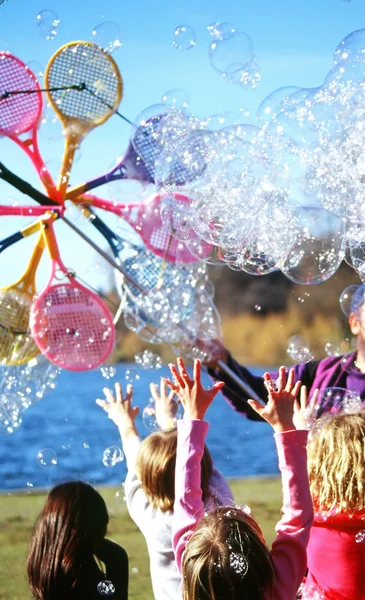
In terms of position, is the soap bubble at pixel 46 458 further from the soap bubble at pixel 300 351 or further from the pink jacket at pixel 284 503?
the pink jacket at pixel 284 503

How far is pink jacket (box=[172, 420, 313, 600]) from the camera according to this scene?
167 cm

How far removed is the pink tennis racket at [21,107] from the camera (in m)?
2.86

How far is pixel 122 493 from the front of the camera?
3.16m

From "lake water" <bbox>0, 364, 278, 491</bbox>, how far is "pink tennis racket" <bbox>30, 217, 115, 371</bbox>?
7347mm

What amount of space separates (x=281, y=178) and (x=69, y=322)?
88 cm

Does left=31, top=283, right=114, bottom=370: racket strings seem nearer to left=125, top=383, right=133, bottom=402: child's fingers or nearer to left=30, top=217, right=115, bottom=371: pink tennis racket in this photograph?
left=30, top=217, right=115, bottom=371: pink tennis racket

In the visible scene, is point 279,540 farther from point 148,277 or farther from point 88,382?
point 88,382

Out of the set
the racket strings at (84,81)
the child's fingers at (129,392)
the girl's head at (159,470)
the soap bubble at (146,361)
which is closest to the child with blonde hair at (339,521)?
the girl's head at (159,470)

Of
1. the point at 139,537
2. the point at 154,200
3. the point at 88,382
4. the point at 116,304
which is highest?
the point at 88,382

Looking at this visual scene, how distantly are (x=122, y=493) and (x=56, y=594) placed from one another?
3.95 feet

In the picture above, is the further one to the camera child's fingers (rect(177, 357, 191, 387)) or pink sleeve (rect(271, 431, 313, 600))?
child's fingers (rect(177, 357, 191, 387))

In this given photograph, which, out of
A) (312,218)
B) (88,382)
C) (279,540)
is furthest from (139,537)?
(88,382)

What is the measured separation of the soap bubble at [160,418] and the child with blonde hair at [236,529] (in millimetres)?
933

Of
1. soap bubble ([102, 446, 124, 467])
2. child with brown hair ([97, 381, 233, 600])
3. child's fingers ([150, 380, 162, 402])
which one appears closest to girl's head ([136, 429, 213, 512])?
child with brown hair ([97, 381, 233, 600])
